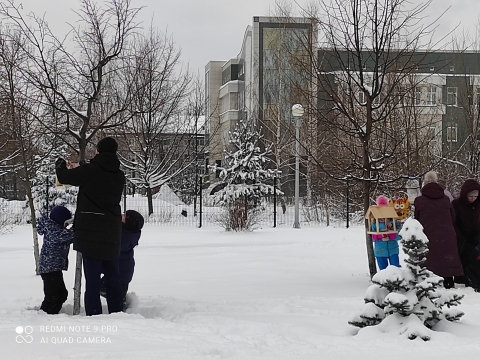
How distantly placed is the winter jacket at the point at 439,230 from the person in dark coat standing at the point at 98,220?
3.97 meters

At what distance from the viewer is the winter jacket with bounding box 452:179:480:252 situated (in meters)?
8.22

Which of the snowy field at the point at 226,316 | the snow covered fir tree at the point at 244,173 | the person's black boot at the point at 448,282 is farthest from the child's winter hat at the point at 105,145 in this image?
the snow covered fir tree at the point at 244,173

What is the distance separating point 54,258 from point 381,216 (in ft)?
14.1

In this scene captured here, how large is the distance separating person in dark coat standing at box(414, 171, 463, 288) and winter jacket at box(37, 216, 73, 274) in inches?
174

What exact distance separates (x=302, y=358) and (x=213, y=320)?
1.60 metres

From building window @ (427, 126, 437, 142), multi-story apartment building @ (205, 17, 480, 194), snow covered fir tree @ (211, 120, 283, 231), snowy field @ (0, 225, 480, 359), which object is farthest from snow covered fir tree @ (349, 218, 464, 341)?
snow covered fir tree @ (211, 120, 283, 231)

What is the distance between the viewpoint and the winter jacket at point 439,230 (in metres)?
7.75

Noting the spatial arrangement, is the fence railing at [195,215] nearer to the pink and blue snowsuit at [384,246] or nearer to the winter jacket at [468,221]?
the pink and blue snowsuit at [384,246]

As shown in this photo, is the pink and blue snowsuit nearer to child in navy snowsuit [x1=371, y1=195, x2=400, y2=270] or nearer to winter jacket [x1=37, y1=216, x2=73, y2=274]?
child in navy snowsuit [x1=371, y1=195, x2=400, y2=270]

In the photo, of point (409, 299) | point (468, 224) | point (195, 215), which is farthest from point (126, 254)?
point (195, 215)

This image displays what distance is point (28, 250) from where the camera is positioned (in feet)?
43.1

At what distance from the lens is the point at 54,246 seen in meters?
6.50

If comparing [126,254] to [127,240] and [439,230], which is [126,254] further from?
[439,230]

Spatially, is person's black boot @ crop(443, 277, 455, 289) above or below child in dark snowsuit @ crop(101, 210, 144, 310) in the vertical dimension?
below
